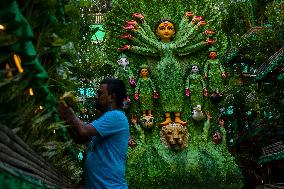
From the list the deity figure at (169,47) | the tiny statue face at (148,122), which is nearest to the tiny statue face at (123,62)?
the deity figure at (169,47)

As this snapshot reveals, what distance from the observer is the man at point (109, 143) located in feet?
13.2

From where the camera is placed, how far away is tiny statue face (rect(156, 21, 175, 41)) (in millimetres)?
15797

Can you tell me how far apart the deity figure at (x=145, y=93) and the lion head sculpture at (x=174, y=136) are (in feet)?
2.19

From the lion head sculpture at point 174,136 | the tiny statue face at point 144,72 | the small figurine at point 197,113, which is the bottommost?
the lion head sculpture at point 174,136

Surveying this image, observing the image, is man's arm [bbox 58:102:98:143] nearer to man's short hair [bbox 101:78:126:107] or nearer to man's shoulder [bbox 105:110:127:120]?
man's shoulder [bbox 105:110:127:120]

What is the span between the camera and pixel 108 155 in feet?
13.5

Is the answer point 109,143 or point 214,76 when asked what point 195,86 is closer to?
point 214,76

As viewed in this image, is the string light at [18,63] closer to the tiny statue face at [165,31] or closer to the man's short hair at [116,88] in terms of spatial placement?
the man's short hair at [116,88]

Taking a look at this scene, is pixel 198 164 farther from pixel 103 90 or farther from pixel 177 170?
pixel 103 90

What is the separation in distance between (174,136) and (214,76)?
6.70ft

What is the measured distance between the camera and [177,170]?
15.0m

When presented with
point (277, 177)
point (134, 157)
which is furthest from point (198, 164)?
point (277, 177)

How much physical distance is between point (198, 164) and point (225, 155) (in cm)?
90

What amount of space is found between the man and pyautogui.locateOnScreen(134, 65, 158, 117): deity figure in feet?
36.5
